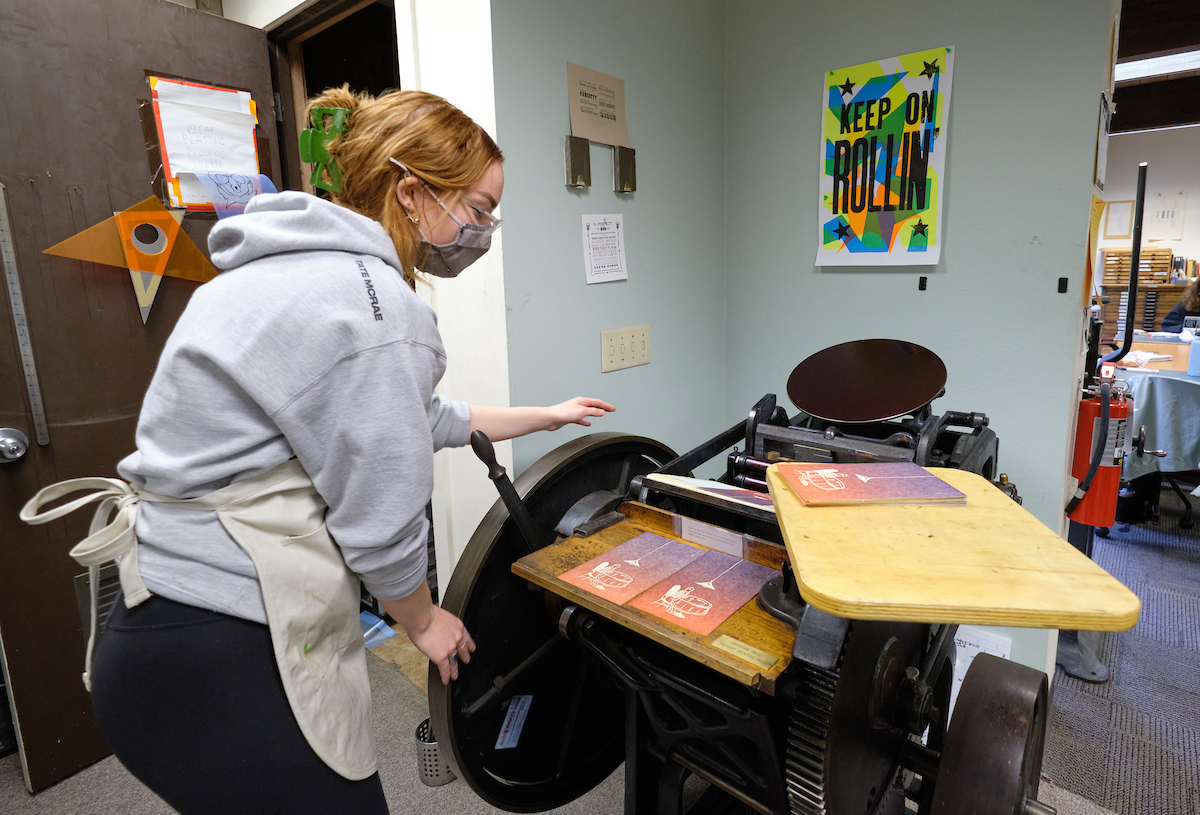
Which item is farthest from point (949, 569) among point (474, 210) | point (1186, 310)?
point (1186, 310)

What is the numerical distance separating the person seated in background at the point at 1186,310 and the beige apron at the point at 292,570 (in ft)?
18.5

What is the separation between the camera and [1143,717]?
1931mm

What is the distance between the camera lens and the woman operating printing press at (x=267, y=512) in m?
0.75

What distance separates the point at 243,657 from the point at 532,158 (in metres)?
1.17

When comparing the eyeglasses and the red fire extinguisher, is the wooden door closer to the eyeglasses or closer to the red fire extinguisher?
the eyeglasses

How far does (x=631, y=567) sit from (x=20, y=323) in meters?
1.64

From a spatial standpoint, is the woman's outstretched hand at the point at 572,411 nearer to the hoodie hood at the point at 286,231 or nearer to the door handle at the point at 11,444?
the hoodie hood at the point at 286,231

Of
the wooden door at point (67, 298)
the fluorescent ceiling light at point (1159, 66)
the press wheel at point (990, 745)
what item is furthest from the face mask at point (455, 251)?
the fluorescent ceiling light at point (1159, 66)

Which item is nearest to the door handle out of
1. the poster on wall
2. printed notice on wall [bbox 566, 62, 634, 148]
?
printed notice on wall [bbox 566, 62, 634, 148]

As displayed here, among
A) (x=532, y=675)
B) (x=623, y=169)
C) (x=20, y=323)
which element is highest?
(x=623, y=169)

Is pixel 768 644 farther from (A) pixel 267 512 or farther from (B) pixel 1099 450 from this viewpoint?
(B) pixel 1099 450

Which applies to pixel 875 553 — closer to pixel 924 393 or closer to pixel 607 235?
pixel 924 393

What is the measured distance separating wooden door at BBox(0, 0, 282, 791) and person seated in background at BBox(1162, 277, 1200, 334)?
18.7ft

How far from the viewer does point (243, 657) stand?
80 cm
